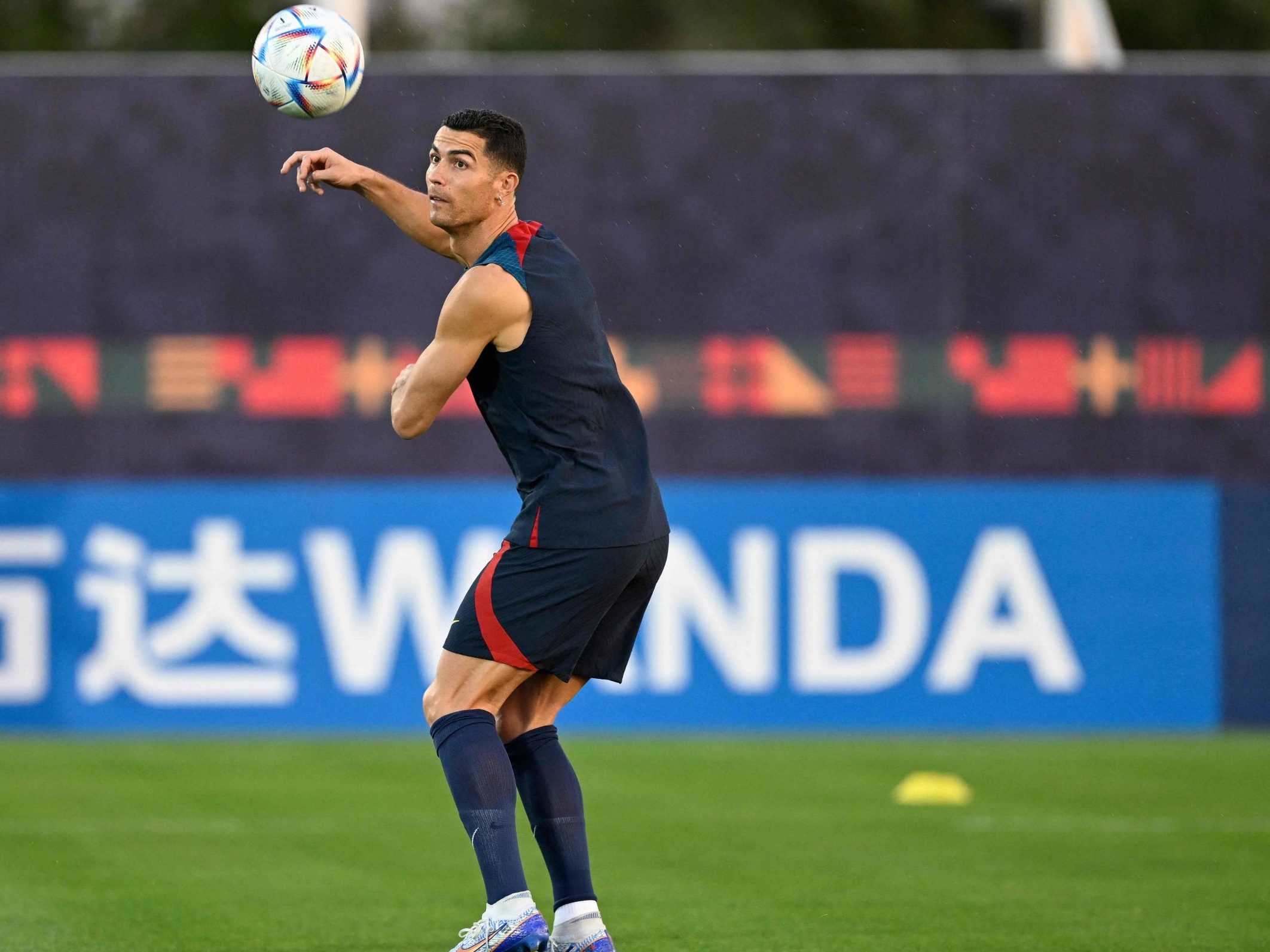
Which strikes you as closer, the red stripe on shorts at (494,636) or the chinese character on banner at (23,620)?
the red stripe on shorts at (494,636)

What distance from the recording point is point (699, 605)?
11.5 meters

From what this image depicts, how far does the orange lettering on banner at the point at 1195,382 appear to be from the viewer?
12250 millimetres

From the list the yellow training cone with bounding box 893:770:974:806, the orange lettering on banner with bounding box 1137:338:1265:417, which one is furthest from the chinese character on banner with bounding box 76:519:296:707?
the orange lettering on banner with bounding box 1137:338:1265:417

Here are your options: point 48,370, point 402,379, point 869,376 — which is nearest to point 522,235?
point 402,379

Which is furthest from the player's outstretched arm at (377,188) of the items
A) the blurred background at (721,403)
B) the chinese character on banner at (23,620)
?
the chinese character on banner at (23,620)

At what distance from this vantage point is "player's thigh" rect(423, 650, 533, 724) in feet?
15.9

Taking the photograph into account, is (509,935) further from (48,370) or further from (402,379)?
(48,370)

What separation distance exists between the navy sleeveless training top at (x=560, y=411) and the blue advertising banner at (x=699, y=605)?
21.1 ft

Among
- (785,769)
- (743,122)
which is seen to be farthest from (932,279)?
(785,769)

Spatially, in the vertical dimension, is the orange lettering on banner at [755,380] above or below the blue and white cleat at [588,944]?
above

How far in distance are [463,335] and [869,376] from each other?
7670 millimetres

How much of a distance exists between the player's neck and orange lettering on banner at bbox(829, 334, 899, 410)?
7.23m

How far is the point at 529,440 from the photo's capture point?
4930 millimetres

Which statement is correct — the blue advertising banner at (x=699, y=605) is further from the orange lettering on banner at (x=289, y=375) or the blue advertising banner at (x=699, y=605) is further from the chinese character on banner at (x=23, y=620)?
the orange lettering on banner at (x=289, y=375)
